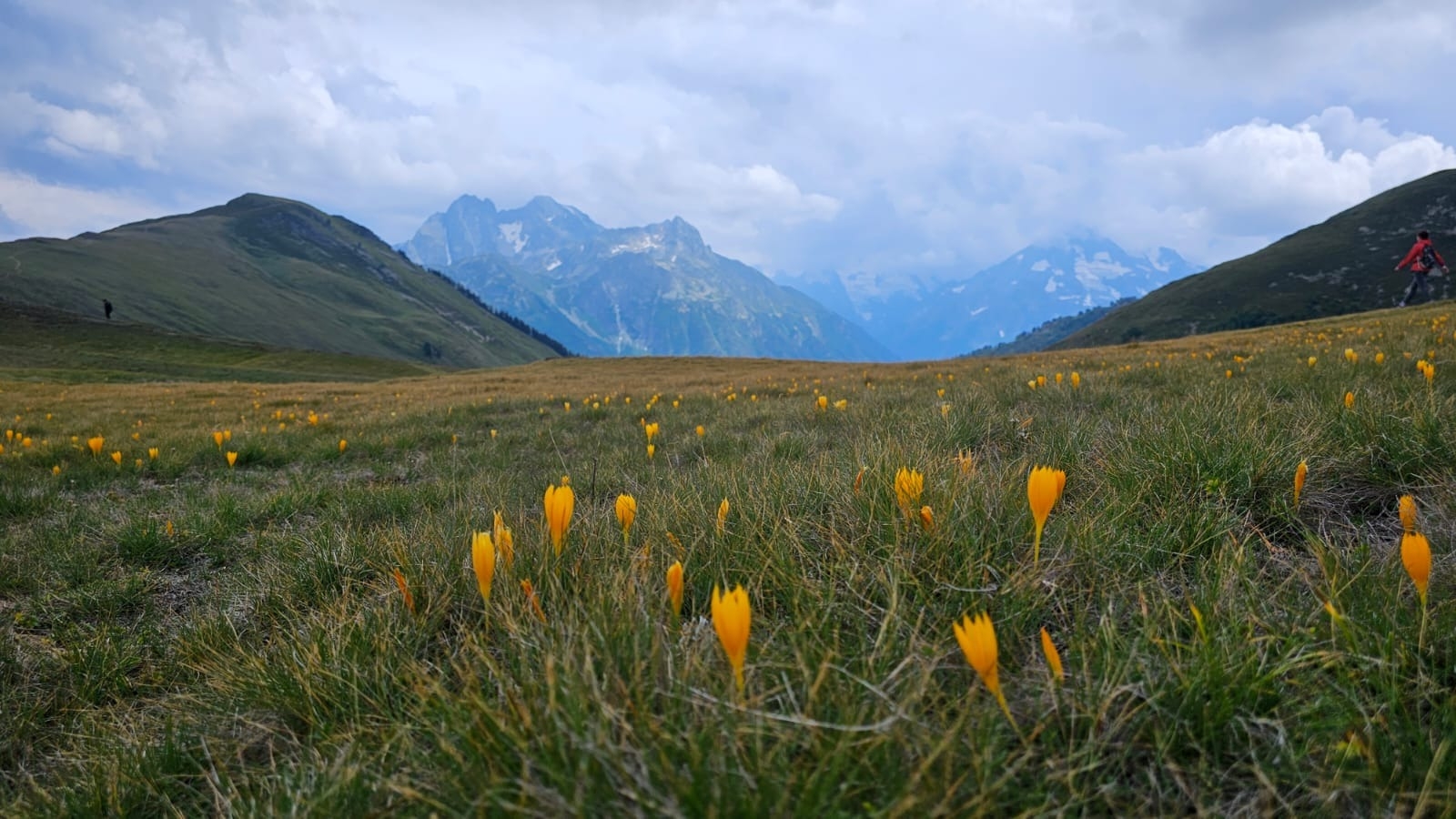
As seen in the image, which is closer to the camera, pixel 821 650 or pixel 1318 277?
pixel 821 650

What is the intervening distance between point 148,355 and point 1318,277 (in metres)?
244

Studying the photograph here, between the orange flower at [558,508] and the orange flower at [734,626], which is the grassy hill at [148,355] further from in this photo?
the orange flower at [734,626]

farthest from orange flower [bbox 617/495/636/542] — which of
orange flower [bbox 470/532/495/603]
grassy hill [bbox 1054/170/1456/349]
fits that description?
grassy hill [bbox 1054/170/1456/349]

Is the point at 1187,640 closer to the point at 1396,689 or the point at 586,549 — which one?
the point at 1396,689

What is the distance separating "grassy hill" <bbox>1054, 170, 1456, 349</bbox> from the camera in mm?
154250

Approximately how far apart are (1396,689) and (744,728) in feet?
4.65

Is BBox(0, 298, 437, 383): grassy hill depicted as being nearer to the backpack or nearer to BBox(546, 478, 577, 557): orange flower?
BBox(546, 478, 577, 557): orange flower

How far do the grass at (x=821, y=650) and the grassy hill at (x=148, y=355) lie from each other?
2578 inches

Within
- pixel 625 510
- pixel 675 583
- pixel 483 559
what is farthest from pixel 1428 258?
pixel 483 559

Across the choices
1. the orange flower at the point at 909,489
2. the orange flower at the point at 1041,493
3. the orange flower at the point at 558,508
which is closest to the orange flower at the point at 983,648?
the orange flower at the point at 1041,493

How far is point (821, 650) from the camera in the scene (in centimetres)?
173

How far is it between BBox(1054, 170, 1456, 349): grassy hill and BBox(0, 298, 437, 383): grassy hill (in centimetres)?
18673

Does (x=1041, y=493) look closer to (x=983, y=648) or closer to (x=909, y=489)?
(x=909, y=489)

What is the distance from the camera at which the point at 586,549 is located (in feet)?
8.74
